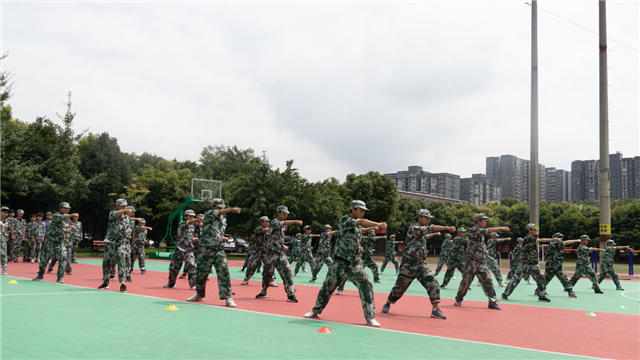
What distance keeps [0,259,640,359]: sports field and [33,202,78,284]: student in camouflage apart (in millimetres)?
1623

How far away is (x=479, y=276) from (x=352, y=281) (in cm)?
451

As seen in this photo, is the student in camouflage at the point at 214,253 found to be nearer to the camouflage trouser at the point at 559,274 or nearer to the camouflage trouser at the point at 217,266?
the camouflage trouser at the point at 217,266

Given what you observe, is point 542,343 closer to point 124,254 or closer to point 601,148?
point 124,254

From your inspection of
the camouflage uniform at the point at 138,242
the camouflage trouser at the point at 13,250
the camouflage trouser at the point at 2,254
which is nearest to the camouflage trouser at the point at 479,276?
the camouflage uniform at the point at 138,242

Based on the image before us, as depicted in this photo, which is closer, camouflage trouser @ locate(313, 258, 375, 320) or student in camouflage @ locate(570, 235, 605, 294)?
camouflage trouser @ locate(313, 258, 375, 320)

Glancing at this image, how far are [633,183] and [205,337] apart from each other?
371 feet

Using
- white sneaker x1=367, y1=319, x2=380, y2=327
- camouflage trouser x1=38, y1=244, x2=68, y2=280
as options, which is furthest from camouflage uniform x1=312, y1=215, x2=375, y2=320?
camouflage trouser x1=38, y1=244, x2=68, y2=280

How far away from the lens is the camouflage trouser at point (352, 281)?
361 inches

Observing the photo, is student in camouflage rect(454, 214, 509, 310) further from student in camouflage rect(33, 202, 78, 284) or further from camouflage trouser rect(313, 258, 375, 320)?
student in camouflage rect(33, 202, 78, 284)

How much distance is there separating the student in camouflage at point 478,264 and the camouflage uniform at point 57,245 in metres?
11.0

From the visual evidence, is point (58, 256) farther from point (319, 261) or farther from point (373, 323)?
point (373, 323)

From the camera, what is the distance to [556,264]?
640 inches

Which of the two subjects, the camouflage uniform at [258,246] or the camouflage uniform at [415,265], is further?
the camouflage uniform at [258,246]

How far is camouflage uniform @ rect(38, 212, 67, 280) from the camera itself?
1564 cm
